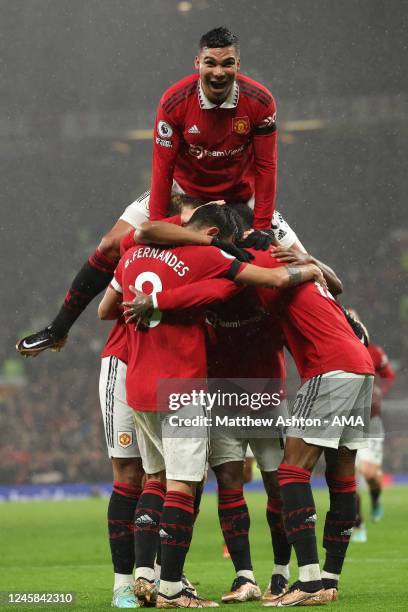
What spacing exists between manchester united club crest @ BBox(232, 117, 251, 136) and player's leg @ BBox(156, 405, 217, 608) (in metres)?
1.54

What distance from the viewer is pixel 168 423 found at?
14.9 feet

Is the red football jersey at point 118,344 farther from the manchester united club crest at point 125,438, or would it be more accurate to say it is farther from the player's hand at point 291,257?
the player's hand at point 291,257

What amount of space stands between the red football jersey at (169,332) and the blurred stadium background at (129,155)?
1327 centimetres

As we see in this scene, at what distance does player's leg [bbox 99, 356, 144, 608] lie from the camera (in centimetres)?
494

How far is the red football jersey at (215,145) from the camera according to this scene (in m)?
5.33

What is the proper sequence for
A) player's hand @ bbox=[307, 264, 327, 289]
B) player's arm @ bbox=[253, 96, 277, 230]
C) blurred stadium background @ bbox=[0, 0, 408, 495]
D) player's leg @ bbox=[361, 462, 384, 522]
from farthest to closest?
1. blurred stadium background @ bbox=[0, 0, 408, 495]
2. player's leg @ bbox=[361, 462, 384, 522]
3. player's arm @ bbox=[253, 96, 277, 230]
4. player's hand @ bbox=[307, 264, 327, 289]

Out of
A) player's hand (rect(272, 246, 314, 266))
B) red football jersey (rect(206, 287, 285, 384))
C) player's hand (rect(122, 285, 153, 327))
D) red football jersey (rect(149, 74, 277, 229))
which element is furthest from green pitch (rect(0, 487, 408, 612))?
red football jersey (rect(149, 74, 277, 229))

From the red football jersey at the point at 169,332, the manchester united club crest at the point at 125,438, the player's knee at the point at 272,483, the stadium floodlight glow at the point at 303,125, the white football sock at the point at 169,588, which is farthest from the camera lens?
the stadium floodlight glow at the point at 303,125

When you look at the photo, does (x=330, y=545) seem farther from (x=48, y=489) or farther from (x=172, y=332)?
(x=48, y=489)

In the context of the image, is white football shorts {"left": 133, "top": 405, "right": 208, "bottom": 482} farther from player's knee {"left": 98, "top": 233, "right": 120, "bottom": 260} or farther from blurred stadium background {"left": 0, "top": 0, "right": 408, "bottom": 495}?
blurred stadium background {"left": 0, "top": 0, "right": 408, "bottom": 495}

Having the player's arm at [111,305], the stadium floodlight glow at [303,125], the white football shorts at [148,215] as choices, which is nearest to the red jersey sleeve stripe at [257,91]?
the white football shorts at [148,215]

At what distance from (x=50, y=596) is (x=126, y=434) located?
797 millimetres

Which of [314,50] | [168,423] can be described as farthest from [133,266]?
[314,50]

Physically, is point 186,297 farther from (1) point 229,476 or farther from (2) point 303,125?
(2) point 303,125
